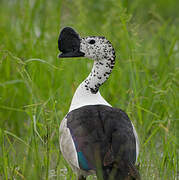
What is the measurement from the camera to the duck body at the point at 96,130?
→ 293cm

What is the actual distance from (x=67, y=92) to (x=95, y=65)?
4.16 feet

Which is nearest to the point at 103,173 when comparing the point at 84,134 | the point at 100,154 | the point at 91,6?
the point at 100,154

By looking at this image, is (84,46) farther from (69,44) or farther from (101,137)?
(101,137)

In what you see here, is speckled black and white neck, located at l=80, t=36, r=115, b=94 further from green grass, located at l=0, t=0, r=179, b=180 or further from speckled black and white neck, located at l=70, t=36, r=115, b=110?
green grass, located at l=0, t=0, r=179, b=180

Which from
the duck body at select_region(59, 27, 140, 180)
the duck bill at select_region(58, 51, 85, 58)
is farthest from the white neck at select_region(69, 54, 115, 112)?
the duck bill at select_region(58, 51, 85, 58)

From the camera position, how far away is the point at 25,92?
4879 mm

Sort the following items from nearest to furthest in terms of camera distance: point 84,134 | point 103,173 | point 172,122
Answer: point 103,173
point 84,134
point 172,122

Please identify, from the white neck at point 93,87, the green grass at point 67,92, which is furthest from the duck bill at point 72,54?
the green grass at point 67,92

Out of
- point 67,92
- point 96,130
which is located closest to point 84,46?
point 96,130

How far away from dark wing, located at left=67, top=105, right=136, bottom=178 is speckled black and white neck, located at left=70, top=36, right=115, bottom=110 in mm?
230

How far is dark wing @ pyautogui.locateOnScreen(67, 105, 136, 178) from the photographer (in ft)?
9.71

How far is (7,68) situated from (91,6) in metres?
2.55

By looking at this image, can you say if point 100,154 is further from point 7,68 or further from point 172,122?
point 7,68

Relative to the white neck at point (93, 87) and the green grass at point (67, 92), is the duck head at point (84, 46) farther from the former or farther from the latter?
the green grass at point (67, 92)
